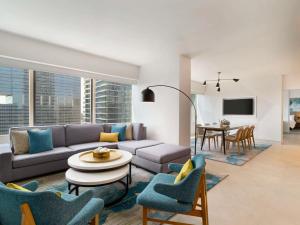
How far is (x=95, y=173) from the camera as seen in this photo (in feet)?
7.61

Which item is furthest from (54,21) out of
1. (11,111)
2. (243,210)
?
(243,210)

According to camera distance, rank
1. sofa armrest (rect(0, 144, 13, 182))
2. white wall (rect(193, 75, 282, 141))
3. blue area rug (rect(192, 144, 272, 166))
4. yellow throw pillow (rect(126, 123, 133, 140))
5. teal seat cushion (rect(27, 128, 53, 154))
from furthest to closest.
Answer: white wall (rect(193, 75, 282, 141)) → yellow throw pillow (rect(126, 123, 133, 140)) → blue area rug (rect(192, 144, 272, 166)) → teal seat cushion (rect(27, 128, 53, 154)) → sofa armrest (rect(0, 144, 13, 182))

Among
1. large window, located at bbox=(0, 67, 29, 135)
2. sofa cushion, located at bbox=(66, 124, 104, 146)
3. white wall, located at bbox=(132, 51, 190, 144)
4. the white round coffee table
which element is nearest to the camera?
the white round coffee table

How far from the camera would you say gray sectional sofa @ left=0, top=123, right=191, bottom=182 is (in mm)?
2793

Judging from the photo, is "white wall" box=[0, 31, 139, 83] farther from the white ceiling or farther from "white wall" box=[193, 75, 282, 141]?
"white wall" box=[193, 75, 282, 141]

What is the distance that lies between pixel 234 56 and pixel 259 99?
11.2 feet

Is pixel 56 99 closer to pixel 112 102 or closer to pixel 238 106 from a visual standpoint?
pixel 112 102

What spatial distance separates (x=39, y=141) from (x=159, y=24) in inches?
117

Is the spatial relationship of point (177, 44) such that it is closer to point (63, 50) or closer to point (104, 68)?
point (104, 68)

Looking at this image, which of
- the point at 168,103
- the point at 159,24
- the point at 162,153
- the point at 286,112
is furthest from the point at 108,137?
the point at 286,112

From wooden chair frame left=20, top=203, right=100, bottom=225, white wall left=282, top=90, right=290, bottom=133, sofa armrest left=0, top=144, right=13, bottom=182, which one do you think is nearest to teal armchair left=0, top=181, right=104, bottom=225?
wooden chair frame left=20, top=203, right=100, bottom=225

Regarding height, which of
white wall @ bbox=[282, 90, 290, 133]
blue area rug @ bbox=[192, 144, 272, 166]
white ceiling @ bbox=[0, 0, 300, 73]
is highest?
white ceiling @ bbox=[0, 0, 300, 73]

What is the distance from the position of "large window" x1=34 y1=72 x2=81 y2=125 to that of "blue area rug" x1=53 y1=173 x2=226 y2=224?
203 centimetres

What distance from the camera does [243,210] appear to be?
2156 millimetres
